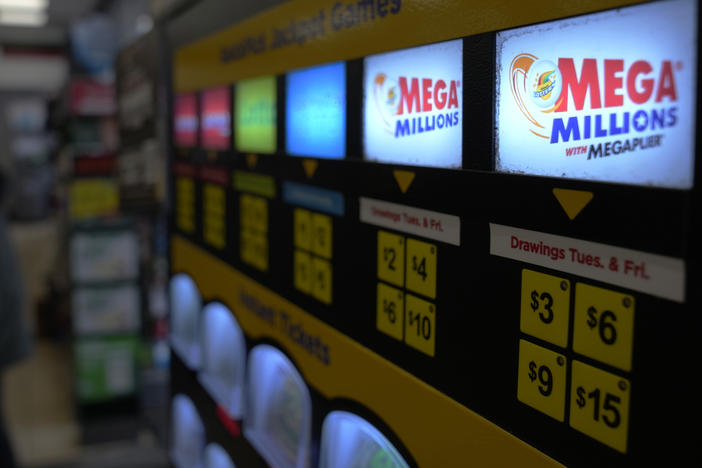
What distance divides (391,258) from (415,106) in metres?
0.21

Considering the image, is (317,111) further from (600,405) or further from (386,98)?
(600,405)

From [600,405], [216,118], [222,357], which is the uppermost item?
[216,118]

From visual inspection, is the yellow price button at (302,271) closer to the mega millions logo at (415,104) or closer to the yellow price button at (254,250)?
the yellow price button at (254,250)

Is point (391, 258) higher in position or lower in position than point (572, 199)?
lower

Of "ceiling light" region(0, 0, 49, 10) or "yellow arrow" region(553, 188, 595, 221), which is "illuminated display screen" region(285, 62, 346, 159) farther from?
"ceiling light" region(0, 0, 49, 10)

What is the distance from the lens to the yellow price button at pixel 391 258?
0.99 metres

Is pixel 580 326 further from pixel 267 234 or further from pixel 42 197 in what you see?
pixel 42 197

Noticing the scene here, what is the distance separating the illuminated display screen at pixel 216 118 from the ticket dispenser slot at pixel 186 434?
0.76 metres

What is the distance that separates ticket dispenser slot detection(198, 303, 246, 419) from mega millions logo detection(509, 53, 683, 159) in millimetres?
1056

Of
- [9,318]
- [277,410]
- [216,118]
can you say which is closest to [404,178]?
[277,410]

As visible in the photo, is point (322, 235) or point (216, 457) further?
point (216, 457)

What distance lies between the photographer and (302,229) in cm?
130

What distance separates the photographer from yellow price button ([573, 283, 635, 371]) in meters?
0.65

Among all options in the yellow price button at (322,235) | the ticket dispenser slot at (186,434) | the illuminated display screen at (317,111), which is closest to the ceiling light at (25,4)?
the ticket dispenser slot at (186,434)
